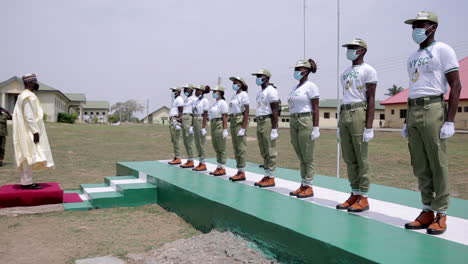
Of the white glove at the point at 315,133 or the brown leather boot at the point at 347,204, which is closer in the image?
the brown leather boot at the point at 347,204

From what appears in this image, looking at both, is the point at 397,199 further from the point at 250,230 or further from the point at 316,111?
the point at 250,230

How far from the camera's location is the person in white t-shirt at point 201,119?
9273 mm

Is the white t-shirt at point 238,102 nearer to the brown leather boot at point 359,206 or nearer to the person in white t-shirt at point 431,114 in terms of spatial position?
the brown leather boot at point 359,206

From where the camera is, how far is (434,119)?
3900 millimetres

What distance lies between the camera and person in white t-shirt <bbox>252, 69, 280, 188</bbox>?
6795 millimetres

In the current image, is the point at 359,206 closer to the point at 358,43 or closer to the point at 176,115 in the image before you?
the point at 358,43

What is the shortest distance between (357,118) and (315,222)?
1485 millimetres

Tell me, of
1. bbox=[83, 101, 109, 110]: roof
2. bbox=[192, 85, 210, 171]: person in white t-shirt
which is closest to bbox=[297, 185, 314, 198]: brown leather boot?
bbox=[192, 85, 210, 171]: person in white t-shirt

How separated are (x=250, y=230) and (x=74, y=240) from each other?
269 centimetres

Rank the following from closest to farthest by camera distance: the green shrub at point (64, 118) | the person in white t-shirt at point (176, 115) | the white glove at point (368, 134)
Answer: the white glove at point (368, 134)
the person in white t-shirt at point (176, 115)
the green shrub at point (64, 118)

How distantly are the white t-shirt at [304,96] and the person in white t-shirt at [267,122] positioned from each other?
0.88 metres

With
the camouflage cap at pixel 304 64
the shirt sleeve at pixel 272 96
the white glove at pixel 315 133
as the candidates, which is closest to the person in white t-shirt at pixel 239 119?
the shirt sleeve at pixel 272 96

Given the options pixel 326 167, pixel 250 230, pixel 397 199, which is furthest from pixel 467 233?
pixel 326 167

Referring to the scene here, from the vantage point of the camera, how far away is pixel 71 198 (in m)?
7.86
